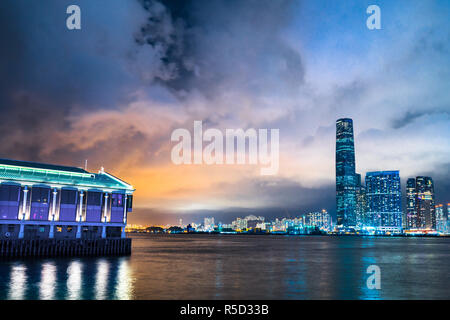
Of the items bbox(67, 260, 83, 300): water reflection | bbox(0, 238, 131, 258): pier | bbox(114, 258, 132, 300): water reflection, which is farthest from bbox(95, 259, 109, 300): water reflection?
bbox(0, 238, 131, 258): pier

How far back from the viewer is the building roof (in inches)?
2616

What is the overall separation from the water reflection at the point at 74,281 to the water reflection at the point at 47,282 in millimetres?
1564

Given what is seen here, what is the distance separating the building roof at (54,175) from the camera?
66.4 meters

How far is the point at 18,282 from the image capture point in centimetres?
4128

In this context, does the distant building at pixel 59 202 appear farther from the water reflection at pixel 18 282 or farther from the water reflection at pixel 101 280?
the water reflection at pixel 18 282

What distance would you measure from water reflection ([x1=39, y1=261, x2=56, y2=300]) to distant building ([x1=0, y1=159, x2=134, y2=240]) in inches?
563

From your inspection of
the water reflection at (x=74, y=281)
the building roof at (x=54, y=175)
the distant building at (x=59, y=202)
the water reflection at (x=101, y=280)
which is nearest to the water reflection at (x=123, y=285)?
the water reflection at (x=101, y=280)

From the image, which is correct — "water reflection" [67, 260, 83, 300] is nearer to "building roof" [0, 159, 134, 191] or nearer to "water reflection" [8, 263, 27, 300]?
"water reflection" [8, 263, 27, 300]

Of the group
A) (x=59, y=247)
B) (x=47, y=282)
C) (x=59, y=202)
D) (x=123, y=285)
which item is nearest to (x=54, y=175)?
(x=59, y=202)

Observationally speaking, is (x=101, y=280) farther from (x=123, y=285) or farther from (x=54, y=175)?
(x=54, y=175)

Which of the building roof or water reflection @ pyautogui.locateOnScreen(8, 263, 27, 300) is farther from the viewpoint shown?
the building roof
